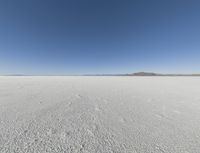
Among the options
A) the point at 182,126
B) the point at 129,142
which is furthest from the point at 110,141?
the point at 182,126

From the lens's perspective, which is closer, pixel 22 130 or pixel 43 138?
pixel 43 138

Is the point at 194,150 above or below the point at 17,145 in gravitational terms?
below

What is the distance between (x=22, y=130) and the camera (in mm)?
2121

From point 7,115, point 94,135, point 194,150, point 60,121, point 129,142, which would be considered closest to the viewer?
point 194,150

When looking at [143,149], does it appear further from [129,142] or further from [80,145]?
[80,145]

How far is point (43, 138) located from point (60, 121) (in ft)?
2.30

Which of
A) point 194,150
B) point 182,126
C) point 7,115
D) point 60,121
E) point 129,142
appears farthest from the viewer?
point 7,115

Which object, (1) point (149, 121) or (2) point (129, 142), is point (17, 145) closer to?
(2) point (129, 142)

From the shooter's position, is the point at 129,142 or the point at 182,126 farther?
the point at 182,126

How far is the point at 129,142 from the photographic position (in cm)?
179

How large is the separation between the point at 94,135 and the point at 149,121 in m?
1.53

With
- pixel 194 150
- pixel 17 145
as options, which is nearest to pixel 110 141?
pixel 194 150

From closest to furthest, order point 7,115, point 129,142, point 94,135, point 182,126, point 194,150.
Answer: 1. point 194,150
2. point 129,142
3. point 94,135
4. point 182,126
5. point 7,115

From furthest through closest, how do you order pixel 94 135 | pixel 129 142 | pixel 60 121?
pixel 60 121 < pixel 94 135 < pixel 129 142
